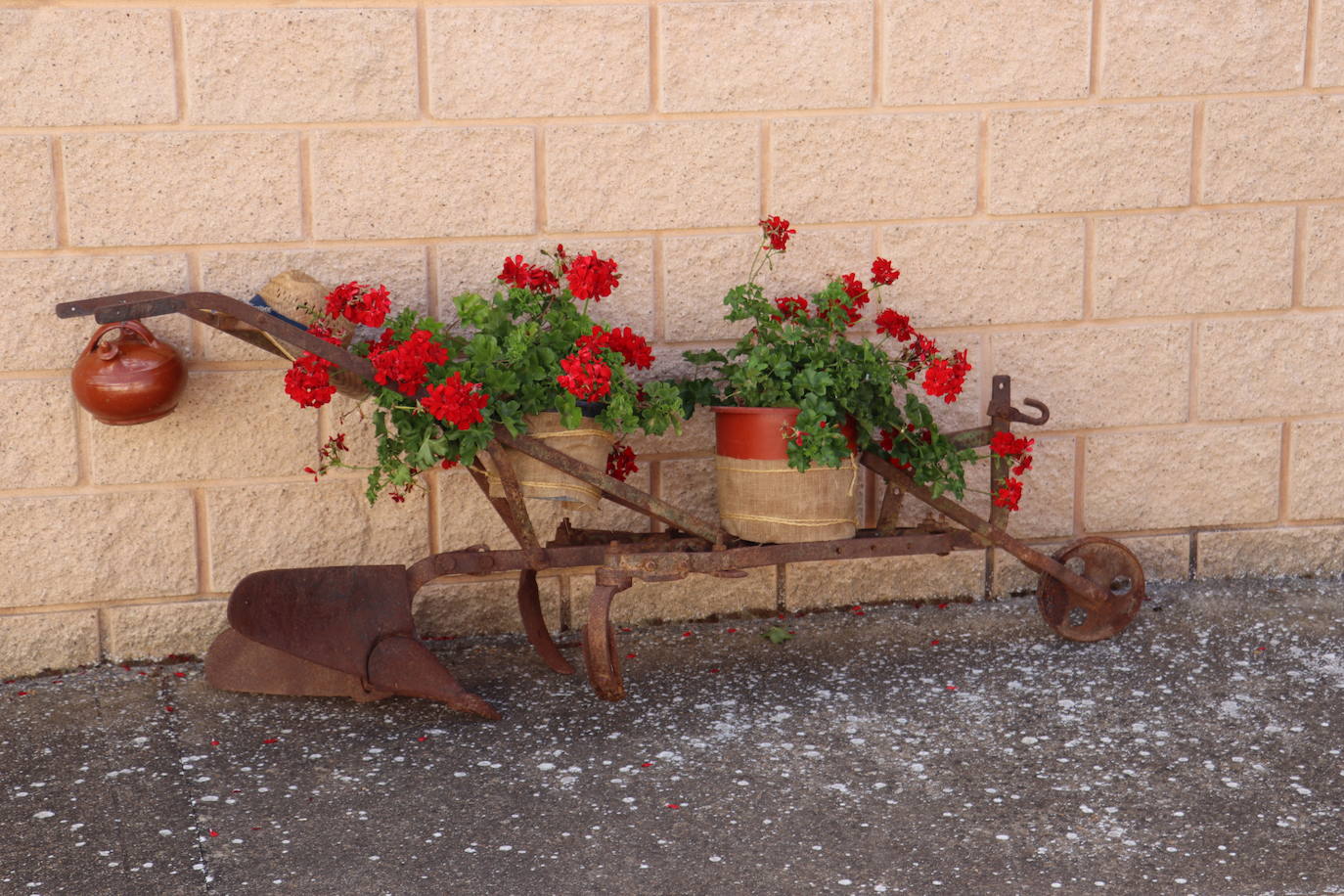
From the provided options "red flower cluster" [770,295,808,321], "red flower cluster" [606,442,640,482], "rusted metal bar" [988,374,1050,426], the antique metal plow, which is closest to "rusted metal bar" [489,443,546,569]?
the antique metal plow

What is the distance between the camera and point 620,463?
3.36 m

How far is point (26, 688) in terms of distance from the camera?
133 inches

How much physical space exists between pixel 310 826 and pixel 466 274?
4.62 ft

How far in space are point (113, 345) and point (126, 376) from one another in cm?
9

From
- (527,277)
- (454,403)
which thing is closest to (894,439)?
(527,277)

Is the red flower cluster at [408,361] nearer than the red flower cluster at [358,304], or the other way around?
the red flower cluster at [408,361]

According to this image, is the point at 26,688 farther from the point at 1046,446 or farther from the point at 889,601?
the point at 1046,446

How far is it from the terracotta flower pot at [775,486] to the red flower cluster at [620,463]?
251 mm

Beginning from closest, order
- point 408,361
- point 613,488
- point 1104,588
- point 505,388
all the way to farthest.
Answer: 1. point 408,361
2. point 505,388
3. point 613,488
4. point 1104,588

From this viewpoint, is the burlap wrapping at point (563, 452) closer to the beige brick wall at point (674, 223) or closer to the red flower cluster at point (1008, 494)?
the beige brick wall at point (674, 223)

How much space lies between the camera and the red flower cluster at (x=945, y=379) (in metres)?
3.09

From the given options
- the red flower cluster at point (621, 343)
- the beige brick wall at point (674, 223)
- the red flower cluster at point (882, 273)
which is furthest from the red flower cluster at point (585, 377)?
the red flower cluster at point (882, 273)

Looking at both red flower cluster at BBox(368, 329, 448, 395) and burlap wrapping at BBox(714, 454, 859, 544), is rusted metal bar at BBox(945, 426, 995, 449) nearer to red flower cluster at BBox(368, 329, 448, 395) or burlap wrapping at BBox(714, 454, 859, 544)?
burlap wrapping at BBox(714, 454, 859, 544)

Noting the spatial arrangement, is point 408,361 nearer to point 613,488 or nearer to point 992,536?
point 613,488
